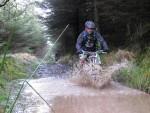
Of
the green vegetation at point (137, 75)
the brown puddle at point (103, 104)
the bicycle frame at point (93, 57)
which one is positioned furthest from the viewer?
the bicycle frame at point (93, 57)

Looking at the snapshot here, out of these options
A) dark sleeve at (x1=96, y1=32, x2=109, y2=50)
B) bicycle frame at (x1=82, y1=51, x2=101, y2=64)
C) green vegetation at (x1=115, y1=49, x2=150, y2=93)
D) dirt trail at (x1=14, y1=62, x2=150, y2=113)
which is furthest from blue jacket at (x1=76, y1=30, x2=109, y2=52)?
dirt trail at (x1=14, y1=62, x2=150, y2=113)

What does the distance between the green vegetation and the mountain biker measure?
38.4 inches

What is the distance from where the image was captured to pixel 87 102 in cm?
831

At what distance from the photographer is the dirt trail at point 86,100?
7.40 m

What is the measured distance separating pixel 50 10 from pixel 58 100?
20421 mm

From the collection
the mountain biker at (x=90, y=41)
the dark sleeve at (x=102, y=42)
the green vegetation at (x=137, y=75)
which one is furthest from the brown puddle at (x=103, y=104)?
the mountain biker at (x=90, y=41)

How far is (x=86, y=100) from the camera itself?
8594 mm

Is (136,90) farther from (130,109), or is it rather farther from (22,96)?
(22,96)

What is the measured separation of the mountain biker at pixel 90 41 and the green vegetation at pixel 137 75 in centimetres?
98

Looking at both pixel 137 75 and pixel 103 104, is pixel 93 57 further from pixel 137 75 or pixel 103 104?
pixel 103 104

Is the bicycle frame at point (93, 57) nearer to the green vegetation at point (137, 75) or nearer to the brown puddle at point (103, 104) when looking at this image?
the green vegetation at point (137, 75)

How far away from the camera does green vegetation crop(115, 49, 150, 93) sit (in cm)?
965

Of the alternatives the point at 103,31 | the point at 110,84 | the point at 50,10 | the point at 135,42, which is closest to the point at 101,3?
the point at 103,31

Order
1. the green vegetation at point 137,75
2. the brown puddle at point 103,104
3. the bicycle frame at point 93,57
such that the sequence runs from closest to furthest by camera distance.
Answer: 1. the brown puddle at point 103,104
2. the green vegetation at point 137,75
3. the bicycle frame at point 93,57
